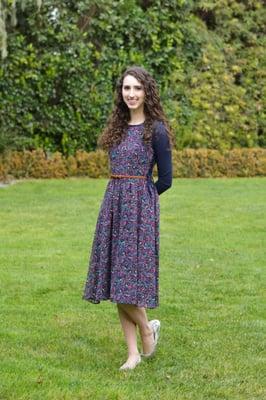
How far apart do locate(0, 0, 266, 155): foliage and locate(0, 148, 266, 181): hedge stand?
0.81ft

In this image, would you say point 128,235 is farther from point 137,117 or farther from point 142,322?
point 137,117

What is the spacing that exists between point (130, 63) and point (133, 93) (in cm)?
1058

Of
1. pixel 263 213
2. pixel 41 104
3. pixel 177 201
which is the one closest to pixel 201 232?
pixel 263 213

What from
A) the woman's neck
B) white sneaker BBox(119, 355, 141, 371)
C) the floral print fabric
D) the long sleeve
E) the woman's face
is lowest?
white sneaker BBox(119, 355, 141, 371)

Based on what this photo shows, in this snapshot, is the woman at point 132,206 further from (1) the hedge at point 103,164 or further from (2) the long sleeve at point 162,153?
(1) the hedge at point 103,164

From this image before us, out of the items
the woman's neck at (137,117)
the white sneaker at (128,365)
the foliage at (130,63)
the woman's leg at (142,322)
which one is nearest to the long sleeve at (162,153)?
the woman's neck at (137,117)

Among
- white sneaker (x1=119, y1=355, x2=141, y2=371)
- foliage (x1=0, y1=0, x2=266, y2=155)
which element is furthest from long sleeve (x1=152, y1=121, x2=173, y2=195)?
foliage (x1=0, y1=0, x2=266, y2=155)

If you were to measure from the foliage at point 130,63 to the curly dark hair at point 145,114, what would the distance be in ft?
30.2

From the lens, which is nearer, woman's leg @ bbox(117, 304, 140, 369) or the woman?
the woman

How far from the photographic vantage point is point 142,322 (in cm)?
439

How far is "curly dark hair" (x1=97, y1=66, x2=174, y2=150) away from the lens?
14.1 ft

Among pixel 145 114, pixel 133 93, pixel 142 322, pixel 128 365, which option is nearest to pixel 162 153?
pixel 145 114

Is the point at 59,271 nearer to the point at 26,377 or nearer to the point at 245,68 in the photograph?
the point at 26,377

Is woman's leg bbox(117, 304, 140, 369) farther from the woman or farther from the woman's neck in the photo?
the woman's neck
